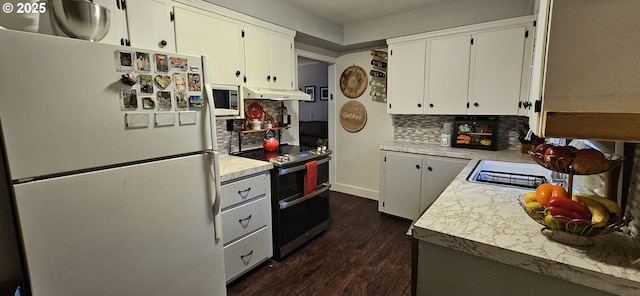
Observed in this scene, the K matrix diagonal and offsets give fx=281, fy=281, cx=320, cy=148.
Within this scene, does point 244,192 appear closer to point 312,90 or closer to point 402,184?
point 402,184

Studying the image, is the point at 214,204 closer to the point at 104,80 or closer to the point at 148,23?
the point at 104,80

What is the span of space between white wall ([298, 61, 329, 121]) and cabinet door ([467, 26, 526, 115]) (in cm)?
378

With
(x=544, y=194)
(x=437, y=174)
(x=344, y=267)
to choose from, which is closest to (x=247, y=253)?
(x=344, y=267)

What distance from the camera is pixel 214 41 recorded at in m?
2.21

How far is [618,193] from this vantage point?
1.06m

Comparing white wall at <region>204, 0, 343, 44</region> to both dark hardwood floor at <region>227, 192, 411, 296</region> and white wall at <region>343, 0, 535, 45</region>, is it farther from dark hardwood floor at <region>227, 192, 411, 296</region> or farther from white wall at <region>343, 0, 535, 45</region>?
dark hardwood floor at <region>227, 192, 411, 296</region>

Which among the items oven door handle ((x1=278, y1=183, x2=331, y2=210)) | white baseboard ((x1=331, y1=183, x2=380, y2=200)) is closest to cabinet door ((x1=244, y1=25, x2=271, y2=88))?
oven door handle ((x1=278, y1=183, x2=331, y2=210))

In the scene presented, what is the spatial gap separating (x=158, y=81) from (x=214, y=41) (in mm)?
980

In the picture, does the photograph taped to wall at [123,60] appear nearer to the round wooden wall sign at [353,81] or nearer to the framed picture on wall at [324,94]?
the round wooden wall sign at [353,81]

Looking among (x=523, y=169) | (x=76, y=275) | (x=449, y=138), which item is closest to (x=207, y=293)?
(x=76, y=275)

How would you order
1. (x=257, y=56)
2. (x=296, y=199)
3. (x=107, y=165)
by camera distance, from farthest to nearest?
(x=257, y=56) → (x=296, y=199) → (x=107, y=165)

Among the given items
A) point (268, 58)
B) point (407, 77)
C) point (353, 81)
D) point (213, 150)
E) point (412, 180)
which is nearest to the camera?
point (213, 150)

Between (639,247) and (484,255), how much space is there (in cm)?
46

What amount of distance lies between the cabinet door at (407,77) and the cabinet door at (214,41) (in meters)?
1.77
